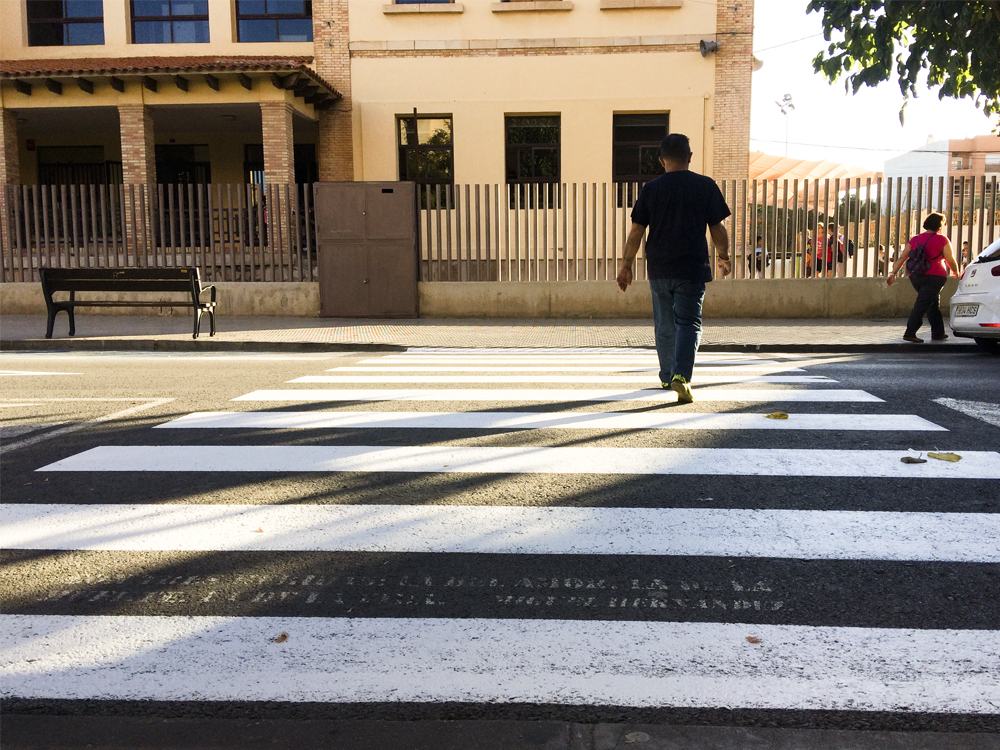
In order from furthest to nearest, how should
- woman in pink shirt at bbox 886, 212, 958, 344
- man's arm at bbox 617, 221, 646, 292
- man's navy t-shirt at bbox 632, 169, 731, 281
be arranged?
woman in pink shirt at bbox 886, 212, 958, 344
man's arm at bbox 617, 221, 646, 292
man's navy t-shirt at bbox 632, 169, 731, 281

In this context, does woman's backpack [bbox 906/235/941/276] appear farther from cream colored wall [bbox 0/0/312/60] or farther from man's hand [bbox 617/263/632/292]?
cream colored wall [bbox 0/0/312/60]

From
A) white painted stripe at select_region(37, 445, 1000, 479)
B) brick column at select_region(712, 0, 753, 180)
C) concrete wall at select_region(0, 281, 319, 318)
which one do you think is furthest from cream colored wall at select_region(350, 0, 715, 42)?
white painted stripe at select_region(37, 445, 1000, 479)

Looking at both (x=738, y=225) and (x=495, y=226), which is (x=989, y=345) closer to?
(x=738, y=225)

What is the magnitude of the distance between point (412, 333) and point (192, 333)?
127 inches

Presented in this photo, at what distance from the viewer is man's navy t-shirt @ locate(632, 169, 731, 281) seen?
716 cm

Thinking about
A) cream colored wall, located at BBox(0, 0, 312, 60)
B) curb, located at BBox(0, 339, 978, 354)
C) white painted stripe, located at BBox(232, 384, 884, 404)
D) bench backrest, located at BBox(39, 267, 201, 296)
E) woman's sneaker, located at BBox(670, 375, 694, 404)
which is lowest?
curb, located at BBox(0, 339, 978, 354)

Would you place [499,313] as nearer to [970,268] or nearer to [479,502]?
[970,268]

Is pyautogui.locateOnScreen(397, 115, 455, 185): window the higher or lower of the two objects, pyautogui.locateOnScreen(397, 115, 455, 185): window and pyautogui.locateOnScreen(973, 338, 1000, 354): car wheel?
the higher

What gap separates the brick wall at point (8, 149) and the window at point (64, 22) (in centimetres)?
306

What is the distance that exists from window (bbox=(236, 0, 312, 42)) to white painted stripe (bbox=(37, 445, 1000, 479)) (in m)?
19.9

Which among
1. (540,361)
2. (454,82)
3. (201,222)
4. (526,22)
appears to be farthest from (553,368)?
(526,22)

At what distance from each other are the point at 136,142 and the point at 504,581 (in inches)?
801

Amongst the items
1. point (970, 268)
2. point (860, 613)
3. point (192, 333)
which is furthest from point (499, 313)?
point (860, 613)

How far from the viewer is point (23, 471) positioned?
511 cm
